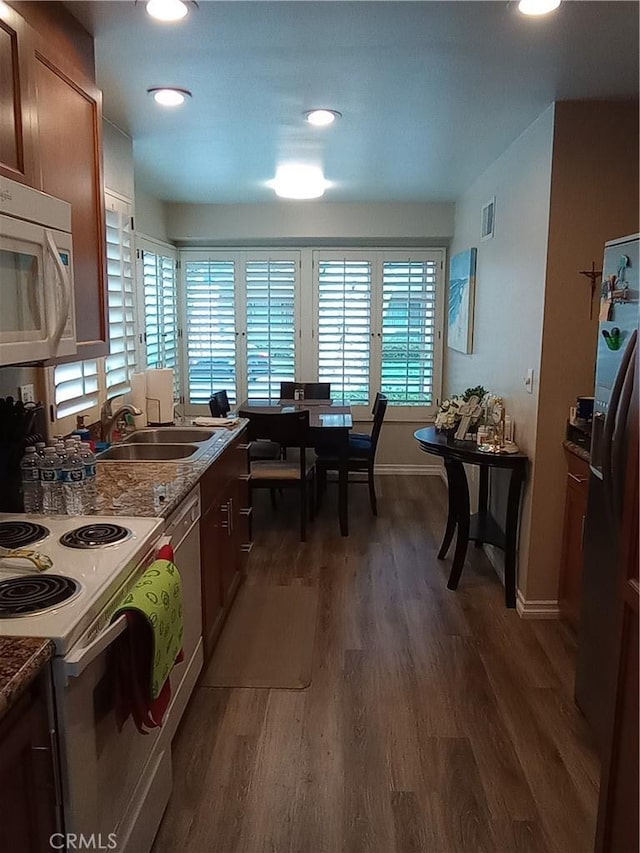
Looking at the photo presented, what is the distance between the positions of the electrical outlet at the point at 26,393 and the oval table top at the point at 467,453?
81.1 inches

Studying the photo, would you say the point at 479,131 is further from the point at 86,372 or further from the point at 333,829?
the point at 333,829

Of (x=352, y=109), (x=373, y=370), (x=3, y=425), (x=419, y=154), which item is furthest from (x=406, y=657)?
(x=373, y=370)

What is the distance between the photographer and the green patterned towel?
156 cm

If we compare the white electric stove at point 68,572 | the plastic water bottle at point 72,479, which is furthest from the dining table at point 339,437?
the white electric stove at point 68,572

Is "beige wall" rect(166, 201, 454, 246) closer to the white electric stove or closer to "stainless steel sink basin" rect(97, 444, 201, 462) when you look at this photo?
"stainless steel sink basin" rect(97, 444, 201, 462)

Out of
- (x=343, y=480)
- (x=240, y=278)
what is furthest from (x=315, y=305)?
(x=343, y=480)

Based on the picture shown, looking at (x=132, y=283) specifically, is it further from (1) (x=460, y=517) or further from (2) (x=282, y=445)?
(1) (x=460, y=517)

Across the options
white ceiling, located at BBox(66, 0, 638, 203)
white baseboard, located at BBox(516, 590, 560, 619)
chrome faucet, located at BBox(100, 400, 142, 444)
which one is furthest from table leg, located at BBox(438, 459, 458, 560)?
white ceiling, located at BBox(66, 0, 638, 203)

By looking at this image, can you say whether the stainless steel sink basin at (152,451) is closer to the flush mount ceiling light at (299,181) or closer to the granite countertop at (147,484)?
the granite countertop at (147,484)

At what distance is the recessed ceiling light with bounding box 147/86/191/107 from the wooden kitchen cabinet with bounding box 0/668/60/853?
2.43 m

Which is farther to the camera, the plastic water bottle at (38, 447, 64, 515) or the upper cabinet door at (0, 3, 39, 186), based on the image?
the plastic water bottle at (38, 447, 64, 515)

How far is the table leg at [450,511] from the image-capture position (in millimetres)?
3598

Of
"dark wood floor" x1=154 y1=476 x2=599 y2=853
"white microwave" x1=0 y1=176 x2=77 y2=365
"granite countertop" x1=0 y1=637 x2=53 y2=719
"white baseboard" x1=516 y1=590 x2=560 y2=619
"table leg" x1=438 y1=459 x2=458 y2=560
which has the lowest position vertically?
"dark wood floor" x1=154 y1=476 x2=599 y2=853

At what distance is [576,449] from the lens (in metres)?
3.04
